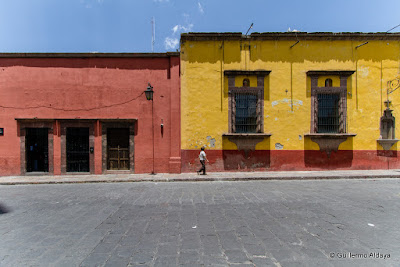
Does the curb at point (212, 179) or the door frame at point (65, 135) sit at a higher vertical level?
the door frame at point (65, 135)

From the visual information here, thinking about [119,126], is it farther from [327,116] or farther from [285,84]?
[327,116]

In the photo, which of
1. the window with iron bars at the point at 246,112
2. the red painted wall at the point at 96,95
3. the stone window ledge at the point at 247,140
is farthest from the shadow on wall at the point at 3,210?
the window with iron bars at the point at 246,112

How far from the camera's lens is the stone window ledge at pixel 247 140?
11102 mm

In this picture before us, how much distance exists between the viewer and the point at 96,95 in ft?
36.4

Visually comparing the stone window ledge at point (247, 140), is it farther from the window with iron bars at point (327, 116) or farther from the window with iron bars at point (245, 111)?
the window with iron bars at point (327, 116)

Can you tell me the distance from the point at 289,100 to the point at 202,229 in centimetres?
946

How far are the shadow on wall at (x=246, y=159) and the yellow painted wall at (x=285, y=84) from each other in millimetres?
340

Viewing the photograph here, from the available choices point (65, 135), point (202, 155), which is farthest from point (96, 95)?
point (202, 155)

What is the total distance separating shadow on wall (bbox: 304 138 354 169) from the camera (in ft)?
37.0

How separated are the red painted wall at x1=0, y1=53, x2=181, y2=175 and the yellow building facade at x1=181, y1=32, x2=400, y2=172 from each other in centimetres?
84

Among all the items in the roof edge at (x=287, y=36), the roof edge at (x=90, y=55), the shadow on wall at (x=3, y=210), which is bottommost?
the shadow on wall at (x=3, y=210)

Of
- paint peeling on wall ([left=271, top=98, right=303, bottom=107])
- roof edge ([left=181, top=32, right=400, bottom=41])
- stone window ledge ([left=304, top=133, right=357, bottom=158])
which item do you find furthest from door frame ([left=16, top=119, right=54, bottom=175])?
stone window ledge ([left=304, top=133, right=357, bottom=158])

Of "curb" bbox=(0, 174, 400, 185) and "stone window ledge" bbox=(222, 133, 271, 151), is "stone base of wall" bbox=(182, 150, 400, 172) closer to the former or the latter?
"stone window ledge" bbox=(222, 133, 271, 151)

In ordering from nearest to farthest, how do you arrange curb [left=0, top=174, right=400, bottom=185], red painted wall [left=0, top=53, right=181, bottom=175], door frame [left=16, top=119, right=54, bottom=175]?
1. curb [left=0, top=174, right=400, bottom=185]
2. door frame [left=16, top=119, right=54, bottom=175]
3. red painted wall [left=0, top=53, right=181, bottom=175]
